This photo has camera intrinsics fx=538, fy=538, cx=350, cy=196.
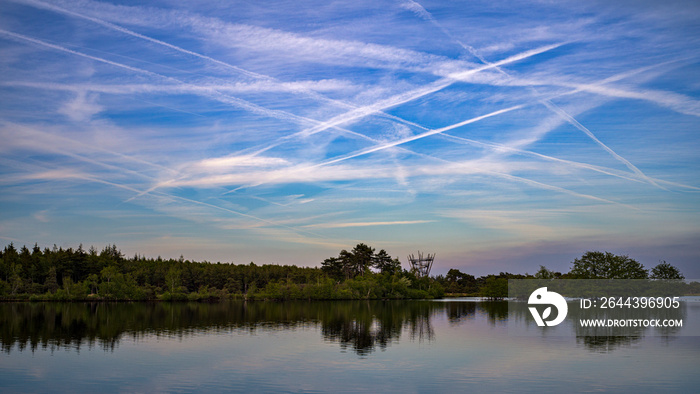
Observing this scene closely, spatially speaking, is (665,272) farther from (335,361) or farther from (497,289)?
(335,361)

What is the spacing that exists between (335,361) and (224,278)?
13905 centimetres

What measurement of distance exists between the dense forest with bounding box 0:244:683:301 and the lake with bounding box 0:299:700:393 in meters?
85.5

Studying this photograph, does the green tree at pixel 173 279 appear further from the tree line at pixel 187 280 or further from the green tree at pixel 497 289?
the green tree at pixel 497 289

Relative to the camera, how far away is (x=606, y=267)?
439 feet

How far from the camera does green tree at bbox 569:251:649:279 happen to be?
130750 millimetres

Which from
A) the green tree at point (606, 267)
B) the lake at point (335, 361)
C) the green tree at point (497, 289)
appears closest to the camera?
the lake at point (335, 361)

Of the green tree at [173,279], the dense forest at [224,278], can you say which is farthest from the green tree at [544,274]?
the green tree at [173,279]

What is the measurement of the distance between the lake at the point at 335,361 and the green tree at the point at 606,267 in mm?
84521

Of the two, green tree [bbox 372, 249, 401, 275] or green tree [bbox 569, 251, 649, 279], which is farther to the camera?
green tree [bbox 372, 249, 401, 275]

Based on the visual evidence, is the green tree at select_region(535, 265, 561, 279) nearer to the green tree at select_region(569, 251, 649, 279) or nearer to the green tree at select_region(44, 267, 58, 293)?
the green tree at select_region(569, 251, 649, 279)

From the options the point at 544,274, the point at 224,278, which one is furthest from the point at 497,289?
the point at 224,278

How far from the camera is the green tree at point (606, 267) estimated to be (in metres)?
131

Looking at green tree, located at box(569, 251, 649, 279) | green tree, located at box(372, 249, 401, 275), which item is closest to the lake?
green tree, located at box(569, 251, 649, 279)

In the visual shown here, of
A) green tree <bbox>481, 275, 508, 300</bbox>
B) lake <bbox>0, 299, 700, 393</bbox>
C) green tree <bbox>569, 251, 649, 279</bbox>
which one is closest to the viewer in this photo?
lake <bbox>0, 299, 700, 393</bbox>
